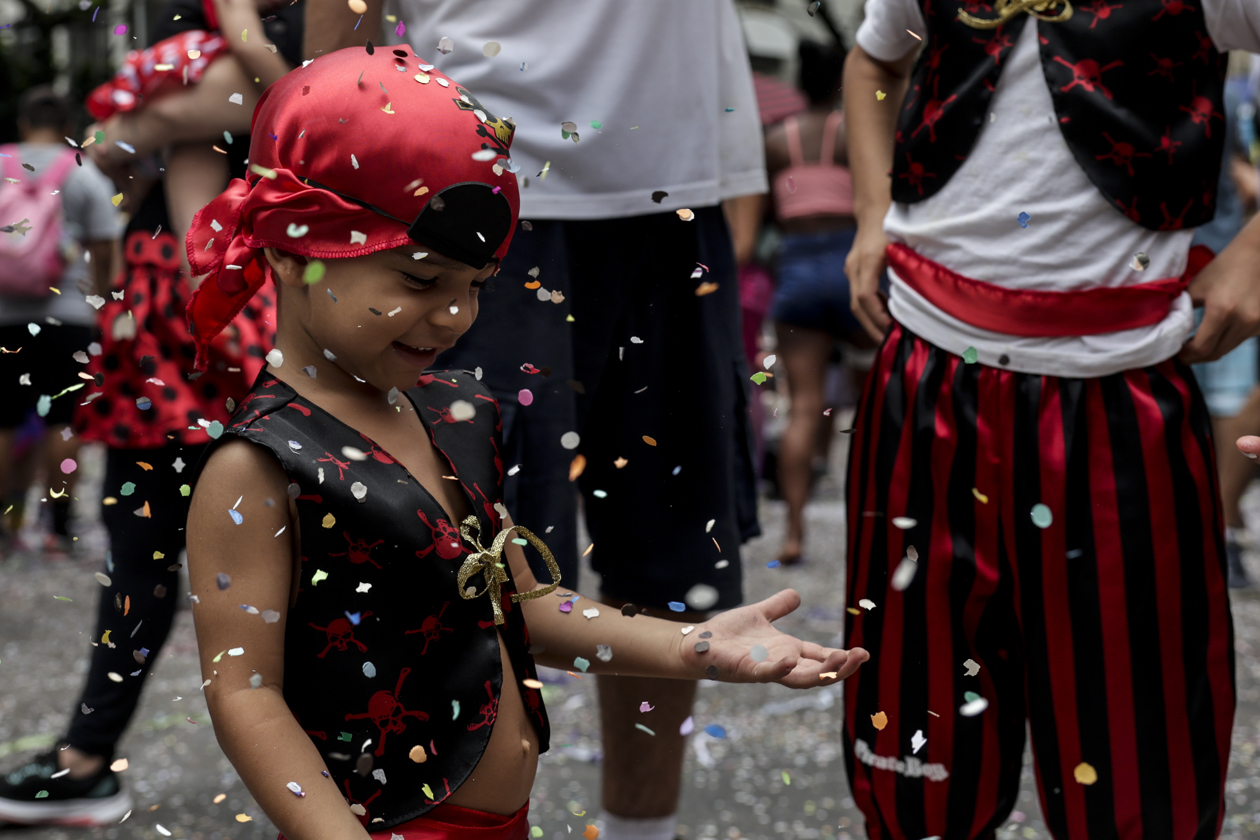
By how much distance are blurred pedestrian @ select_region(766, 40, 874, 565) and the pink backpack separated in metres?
2.46

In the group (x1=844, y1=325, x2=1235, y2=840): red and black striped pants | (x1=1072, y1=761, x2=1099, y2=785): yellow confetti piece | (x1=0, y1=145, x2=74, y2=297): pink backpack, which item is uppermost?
(x1=844, y1=325, x2=1235, y2=840): red and black striped pants

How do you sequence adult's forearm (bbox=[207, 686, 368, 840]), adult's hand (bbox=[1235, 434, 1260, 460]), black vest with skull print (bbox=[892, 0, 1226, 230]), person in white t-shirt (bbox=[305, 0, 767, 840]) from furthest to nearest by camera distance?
person in white t-shirt (bbox=[305, 0, 767, 840]) < black vest with skull print (bbox=[892, 0, 1226, 230]) < adult's hand (bbox=[1235, 434, 1260, 460]) < adult's forearm (bbox=[207, 686, 368, 840])

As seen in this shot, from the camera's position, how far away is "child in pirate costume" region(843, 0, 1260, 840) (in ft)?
4.89

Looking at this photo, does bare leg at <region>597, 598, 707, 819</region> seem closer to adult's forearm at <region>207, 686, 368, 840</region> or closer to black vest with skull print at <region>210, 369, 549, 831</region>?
black vest with skull print at <region>210, 369, 549, 831</region>

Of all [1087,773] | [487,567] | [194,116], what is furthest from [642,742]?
[194,116]

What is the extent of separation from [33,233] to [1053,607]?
3787 millimetres

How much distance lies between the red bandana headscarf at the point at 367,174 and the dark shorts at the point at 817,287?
3.09 meters

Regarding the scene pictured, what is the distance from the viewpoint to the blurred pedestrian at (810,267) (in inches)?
165

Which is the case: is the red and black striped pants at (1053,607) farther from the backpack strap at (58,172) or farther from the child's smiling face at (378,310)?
the backpack strap at (58,172)

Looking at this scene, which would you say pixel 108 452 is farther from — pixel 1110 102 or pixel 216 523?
pixel 1110 102

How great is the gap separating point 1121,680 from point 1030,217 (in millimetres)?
601

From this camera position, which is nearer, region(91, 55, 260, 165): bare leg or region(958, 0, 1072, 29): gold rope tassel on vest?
region(958, 0, 1072, 29): gold rope tassel on vest

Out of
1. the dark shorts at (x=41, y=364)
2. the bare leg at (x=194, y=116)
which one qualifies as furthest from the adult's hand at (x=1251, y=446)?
the dark shorts at (x=41, y=364)

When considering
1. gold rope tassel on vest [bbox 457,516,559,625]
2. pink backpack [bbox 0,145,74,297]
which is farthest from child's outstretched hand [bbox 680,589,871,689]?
pink backpack [bbox 0,145,74,297]
